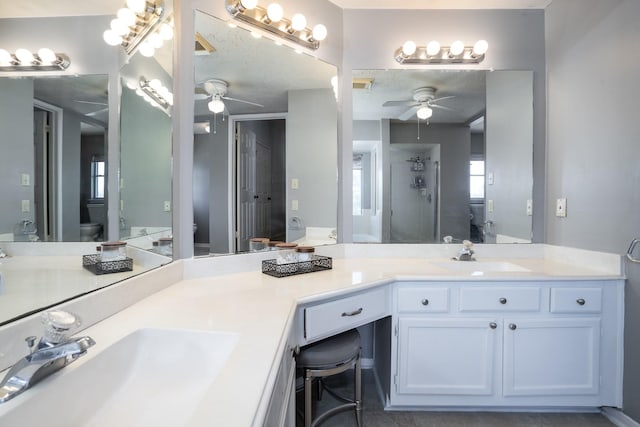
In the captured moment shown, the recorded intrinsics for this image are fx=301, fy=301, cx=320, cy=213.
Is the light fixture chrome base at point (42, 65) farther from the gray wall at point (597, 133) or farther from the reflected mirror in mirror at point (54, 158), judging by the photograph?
the gray wall at point (597, 133)

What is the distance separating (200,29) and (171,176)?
75 centimetres

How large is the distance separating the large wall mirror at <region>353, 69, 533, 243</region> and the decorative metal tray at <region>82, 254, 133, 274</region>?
1.36 m

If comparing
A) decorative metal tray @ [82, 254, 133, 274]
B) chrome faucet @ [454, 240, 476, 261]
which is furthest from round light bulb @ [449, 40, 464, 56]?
decorative metal tray @ [82, 254, 133, 274]

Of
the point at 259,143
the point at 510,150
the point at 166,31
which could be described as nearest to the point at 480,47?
the point at 510,150

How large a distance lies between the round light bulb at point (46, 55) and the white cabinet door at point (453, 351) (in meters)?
1.67

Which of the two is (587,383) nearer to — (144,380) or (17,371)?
(144,380)

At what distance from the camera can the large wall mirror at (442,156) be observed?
208cm

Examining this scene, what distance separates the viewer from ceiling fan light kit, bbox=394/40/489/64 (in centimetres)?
199

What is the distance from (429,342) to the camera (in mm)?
1566

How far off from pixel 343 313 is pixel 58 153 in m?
1.12

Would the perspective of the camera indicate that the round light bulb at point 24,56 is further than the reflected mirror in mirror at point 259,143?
No

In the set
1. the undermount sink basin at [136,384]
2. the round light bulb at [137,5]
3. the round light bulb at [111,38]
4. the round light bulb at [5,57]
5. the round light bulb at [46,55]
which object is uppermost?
the round light bulb at [137,5]

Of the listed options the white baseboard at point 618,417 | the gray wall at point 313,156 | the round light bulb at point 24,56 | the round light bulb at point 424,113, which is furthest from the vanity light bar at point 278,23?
the white baseboard at point 618,417

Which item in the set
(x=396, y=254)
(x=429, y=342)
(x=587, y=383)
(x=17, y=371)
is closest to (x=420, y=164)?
(x=396, y=254)
